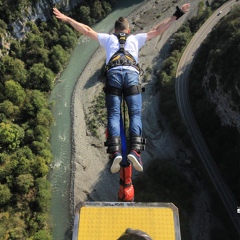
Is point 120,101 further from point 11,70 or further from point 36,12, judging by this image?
point 36,12

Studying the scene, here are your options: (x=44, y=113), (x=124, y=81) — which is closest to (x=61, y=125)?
(x=44, y=113)

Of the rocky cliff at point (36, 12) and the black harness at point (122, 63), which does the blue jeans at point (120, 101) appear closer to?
the black harness at point (122, 63)

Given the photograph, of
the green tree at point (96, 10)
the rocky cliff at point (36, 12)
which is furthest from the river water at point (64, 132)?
the rocky cliff at point (36, 12)

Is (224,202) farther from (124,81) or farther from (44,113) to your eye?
(124,81)

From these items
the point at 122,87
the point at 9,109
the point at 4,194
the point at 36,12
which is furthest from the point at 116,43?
the point at 36,12

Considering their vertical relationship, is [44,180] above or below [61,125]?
below

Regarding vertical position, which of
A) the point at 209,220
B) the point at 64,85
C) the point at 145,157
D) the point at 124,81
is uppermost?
the point at 64,85
